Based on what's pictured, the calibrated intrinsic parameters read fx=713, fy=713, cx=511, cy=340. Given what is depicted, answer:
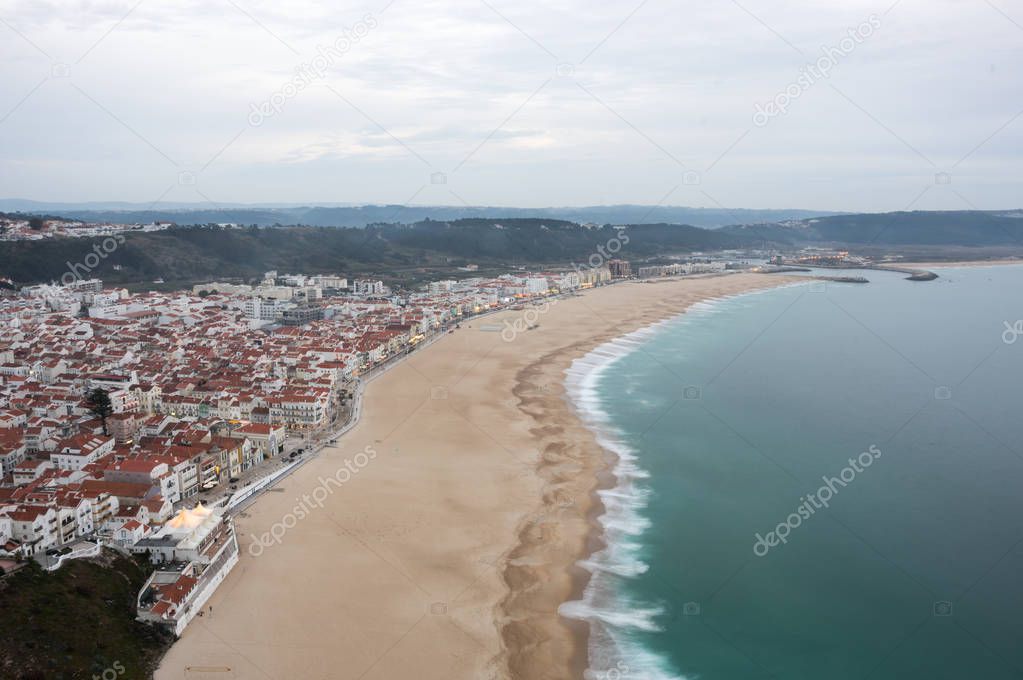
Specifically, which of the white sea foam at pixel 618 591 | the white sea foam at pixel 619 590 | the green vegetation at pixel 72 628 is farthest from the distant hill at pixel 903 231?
the green vegetation at pixel 72 628

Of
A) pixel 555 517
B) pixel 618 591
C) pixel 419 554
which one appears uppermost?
A: pixel 555 517

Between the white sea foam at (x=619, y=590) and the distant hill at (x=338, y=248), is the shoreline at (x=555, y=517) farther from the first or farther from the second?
the distant hill at (x=338, y=248)

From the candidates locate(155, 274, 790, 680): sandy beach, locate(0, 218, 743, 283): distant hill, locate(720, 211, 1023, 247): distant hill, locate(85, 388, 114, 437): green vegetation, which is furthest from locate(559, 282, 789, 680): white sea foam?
locate(720, 211, 1023, 247): distant hill

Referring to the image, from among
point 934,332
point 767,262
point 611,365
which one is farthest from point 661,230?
point 611,365

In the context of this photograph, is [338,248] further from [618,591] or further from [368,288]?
[618,591]

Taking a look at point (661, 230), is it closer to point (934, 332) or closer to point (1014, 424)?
point (934, 332)

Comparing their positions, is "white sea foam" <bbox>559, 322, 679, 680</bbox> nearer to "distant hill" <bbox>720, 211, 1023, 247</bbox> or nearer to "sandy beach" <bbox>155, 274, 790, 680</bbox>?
"sandy beach" <bbox>155, 274, 790, 680</bbox>

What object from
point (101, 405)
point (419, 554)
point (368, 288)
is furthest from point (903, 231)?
point (419, 554)
